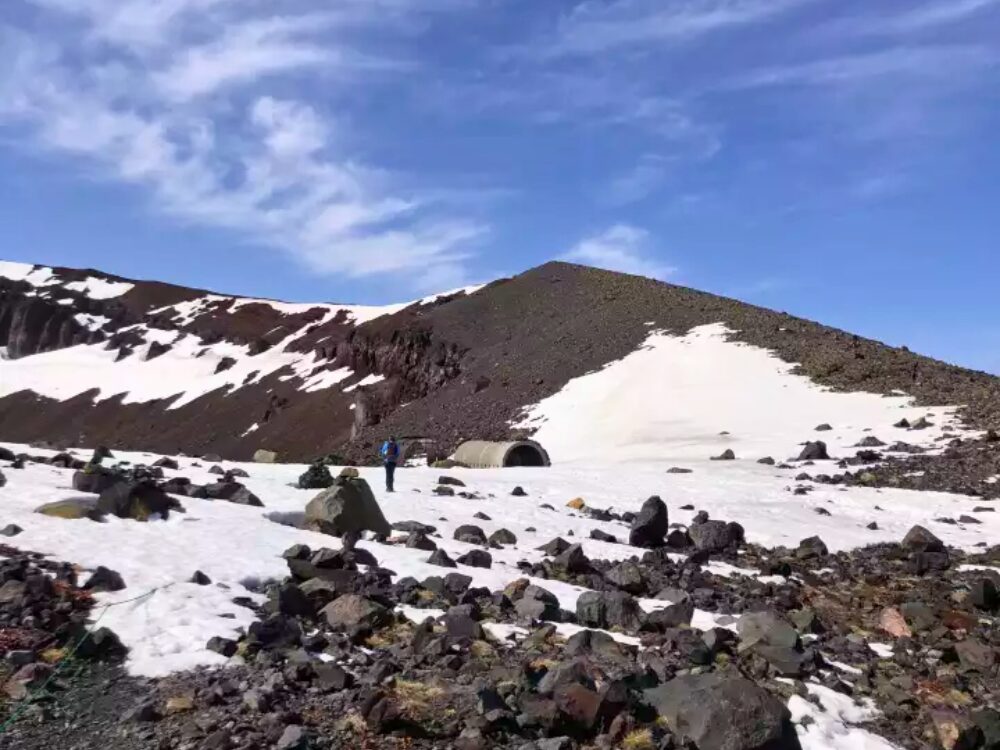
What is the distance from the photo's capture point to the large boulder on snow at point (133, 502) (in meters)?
13.1

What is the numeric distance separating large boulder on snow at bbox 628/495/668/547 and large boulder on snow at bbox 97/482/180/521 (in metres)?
8.48

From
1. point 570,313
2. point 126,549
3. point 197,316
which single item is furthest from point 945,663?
point 197,316

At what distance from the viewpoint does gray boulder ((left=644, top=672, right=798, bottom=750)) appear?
7.08 meters

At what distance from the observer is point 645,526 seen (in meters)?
17.0

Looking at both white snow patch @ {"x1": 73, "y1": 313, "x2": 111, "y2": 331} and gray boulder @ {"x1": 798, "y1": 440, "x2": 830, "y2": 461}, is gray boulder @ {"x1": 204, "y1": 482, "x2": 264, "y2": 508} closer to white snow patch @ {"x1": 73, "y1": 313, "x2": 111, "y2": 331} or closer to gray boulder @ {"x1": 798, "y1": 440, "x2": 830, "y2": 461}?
gray boulder @ {"x1": 798, "y1": 440, "x2": 830, "y2": 461}

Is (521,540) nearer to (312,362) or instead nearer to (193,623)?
(193,623)

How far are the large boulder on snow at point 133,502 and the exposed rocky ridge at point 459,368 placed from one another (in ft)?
74.2

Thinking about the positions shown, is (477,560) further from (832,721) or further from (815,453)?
(815,453)

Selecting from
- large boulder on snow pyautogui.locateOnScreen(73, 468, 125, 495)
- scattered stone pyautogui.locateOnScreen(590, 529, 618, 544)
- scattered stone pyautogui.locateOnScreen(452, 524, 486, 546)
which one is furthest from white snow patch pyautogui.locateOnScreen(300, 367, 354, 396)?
large boulder on snow pyautogui.locateOnScreen(73, 468, 125, 495)

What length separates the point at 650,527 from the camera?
1700 centimetres

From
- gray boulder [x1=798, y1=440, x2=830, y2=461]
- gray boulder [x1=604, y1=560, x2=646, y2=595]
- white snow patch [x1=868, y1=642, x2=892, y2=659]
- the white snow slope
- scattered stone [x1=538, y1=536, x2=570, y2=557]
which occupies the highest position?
the white snow slope

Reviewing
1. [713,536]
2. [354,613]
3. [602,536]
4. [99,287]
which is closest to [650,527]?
[602,536]

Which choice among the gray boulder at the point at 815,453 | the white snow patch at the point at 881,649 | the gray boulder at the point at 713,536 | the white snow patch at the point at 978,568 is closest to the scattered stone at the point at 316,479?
the gray boulder at the point at 713,536

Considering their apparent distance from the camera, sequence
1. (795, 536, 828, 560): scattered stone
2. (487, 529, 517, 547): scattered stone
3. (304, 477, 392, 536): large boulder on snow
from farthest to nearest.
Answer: (795, 536, 828, 560): scattered stone, (487, 529, 517, 547): scattered stone, (304, 477, 392, 536): large boulder on snow
